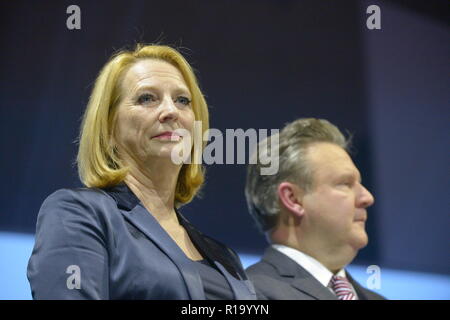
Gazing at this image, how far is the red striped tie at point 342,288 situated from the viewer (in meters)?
1.63

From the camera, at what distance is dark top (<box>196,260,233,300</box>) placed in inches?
63.6

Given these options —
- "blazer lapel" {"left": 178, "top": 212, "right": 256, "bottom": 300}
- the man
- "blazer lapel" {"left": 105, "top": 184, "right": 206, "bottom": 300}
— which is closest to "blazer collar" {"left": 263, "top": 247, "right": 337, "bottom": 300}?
the man

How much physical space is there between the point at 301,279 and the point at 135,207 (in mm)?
459

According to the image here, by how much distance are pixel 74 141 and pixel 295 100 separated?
0.64 m

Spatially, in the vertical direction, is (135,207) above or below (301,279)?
above

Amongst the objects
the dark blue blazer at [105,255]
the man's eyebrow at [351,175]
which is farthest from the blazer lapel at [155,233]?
the man's eyebrow at [351,175]

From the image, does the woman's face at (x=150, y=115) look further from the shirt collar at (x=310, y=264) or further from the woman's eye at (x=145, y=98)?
the shirt collar at (x=310, y=264)

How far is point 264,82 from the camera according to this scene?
1934mm

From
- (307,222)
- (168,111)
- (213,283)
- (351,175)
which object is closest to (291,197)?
(307,222)

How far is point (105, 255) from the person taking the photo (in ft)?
5.03

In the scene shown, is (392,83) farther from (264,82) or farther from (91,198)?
(91,198)

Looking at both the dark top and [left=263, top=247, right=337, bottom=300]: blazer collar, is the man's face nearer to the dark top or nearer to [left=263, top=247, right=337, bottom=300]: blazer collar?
[left=263, top=247, right=337, bottom=300]: blazer collar

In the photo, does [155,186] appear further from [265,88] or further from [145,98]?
[265,88]
